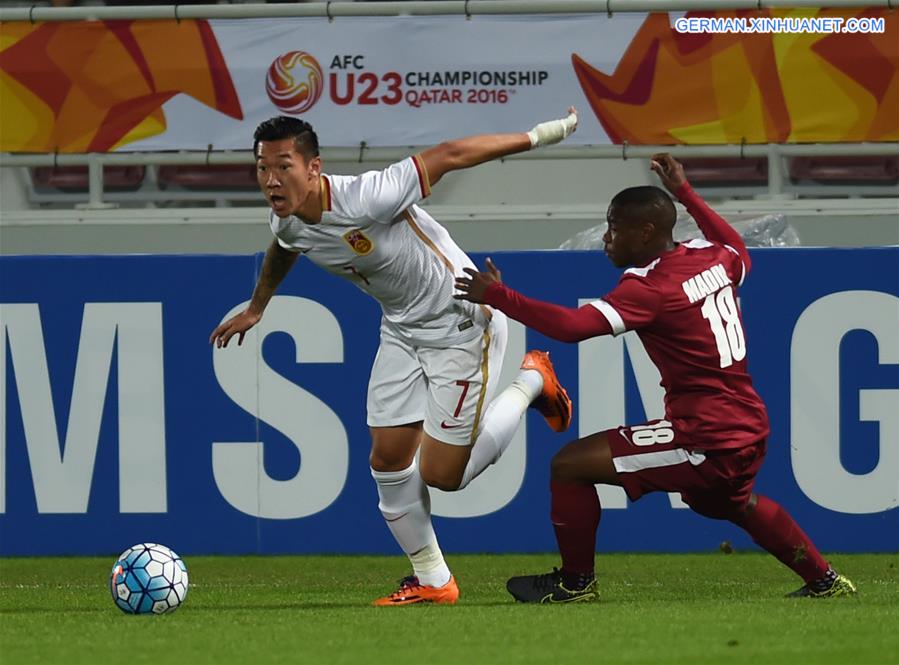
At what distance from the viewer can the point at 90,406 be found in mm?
8945

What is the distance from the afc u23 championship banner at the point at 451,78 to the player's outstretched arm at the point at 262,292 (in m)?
2.74

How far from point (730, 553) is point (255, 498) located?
2464 millimetres

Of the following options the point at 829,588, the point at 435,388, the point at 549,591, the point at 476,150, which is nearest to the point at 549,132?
the point at 476,150

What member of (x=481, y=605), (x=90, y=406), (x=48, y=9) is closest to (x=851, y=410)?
(x=481, y=605)

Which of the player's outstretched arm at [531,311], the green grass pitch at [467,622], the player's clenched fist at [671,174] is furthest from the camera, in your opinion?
the player's clenched fist at [671,174]

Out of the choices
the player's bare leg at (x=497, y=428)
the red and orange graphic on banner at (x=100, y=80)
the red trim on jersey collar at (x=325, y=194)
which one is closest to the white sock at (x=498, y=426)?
the player's bare leg at (x=497, y=428)

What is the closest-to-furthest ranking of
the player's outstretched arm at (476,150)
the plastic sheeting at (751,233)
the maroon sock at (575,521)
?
the player's outstretched arm at (476,150) → the maroon sock at (575,521) → the plastic sheeting at (751,233)

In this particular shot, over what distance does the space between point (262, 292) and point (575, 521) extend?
1.58 meters

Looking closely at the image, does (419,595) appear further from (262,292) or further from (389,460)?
(262,292)

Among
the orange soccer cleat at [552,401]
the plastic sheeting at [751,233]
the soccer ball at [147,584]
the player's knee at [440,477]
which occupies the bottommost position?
the soccer ball at [147,584]

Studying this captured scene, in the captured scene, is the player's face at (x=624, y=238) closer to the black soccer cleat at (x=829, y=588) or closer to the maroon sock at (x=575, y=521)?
the maroon sock at (x=575, y=521)

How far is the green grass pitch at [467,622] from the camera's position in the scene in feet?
16.4

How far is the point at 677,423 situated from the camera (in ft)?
21.0

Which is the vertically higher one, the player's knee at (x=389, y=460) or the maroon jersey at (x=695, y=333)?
the maroon jersey at (x=695, y=333)
